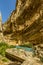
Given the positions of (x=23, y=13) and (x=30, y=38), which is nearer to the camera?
(x=30, y=38)

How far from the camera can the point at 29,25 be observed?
119 feet

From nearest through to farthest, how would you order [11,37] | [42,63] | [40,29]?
[42,63]
[40,29]
[11,37]

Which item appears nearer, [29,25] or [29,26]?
[29,26]

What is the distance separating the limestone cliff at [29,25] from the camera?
29669mm

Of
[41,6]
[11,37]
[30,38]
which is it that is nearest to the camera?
[30,38]

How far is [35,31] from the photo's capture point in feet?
98.0

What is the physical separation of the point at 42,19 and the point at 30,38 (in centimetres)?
449

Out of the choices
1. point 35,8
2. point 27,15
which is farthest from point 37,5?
point 27,15

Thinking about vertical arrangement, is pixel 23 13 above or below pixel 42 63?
above

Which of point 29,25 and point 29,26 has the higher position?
point 29,25

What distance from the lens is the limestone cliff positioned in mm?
29669

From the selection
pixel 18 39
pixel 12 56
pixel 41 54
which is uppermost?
pixel 18 39

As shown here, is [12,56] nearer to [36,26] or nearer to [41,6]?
[36,26]

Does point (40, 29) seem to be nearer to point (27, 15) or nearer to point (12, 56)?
point (27, 15)
